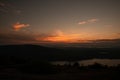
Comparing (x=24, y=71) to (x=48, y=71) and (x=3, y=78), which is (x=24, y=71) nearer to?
(x=48, y=71)

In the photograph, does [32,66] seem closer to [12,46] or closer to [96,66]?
[96,66]

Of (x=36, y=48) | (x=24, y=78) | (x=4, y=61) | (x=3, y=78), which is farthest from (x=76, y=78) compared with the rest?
(x=36, y=48)

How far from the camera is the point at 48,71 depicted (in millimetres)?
18547

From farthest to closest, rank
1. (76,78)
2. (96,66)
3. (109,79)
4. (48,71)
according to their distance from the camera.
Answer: (96,66) → (48,71) → (76,78) → (109,79)

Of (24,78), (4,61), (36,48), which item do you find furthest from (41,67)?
(36,48)

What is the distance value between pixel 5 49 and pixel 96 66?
87.3 metres

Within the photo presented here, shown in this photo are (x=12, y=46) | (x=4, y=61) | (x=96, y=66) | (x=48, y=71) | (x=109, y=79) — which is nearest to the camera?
(x=109, y=79)

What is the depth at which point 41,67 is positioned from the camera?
18.9m

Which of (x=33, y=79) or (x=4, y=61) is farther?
(x=4, y=61)

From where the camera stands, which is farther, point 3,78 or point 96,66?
point 96,66

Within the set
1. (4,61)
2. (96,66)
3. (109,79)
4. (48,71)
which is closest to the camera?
(109,79)

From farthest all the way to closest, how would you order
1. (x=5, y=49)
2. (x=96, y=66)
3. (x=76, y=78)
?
(x=5, y=49) < (x=96, y=66) < (x=76, y=78)

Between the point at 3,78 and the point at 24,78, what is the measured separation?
153 cm

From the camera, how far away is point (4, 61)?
88.3 ft
